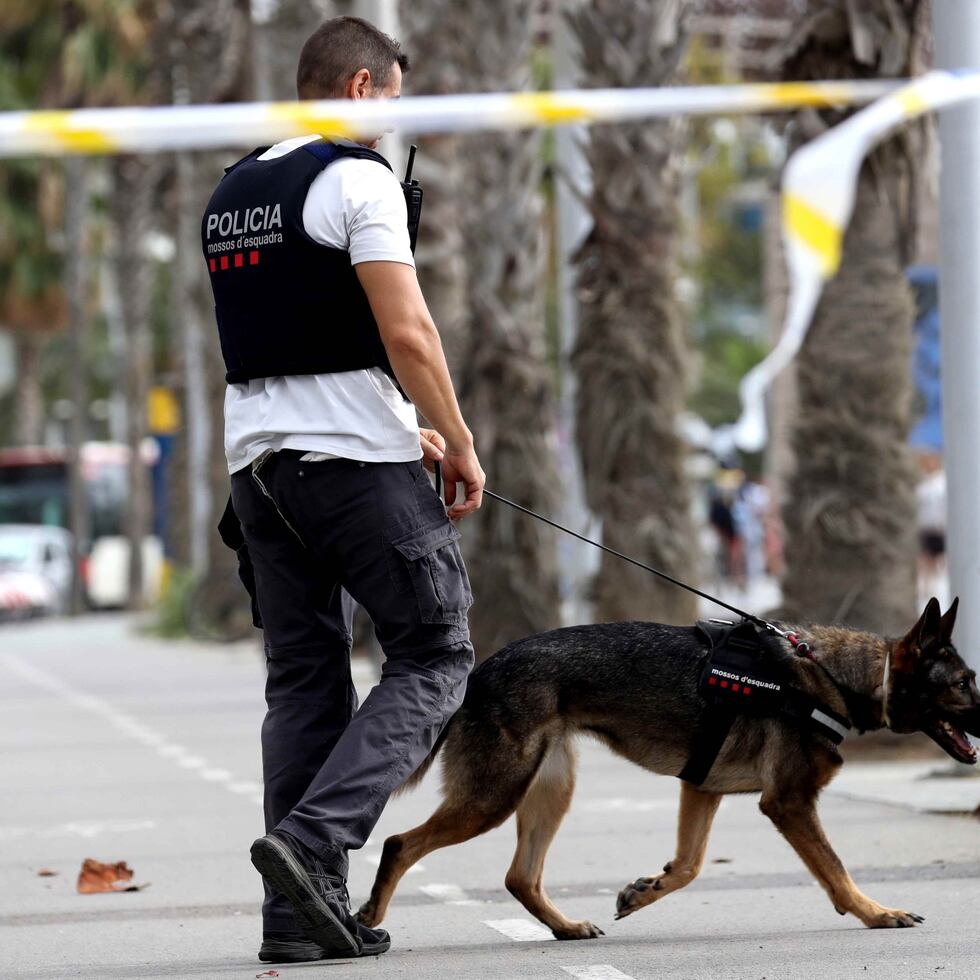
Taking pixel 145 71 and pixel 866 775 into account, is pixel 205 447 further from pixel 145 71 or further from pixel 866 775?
pixel 866 775

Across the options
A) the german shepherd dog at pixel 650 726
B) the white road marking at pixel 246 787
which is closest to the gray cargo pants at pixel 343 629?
the german shepherd dog at pixel 650 726

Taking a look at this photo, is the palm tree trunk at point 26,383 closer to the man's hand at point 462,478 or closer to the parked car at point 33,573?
the parked car at point 33,573

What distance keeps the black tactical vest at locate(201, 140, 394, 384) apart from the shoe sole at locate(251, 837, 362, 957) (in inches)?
46.6

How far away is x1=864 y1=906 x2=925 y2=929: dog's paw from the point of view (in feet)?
19.6

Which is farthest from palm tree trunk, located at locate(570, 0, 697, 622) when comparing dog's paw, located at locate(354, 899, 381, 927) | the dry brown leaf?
dog's paw, located at locate(354, 899, 381, 927)

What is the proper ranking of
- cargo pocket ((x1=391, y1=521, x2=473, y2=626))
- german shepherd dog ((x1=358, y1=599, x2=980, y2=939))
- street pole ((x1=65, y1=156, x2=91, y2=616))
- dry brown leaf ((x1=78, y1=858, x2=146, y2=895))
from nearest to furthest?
cargo pocket ((x1=391, y1=521, x2=473, y2=626)) → german shepherd dog ((x1=358, y1=599, x2=980, y2=939)) → dry brown leaf ((x1=78, y1=858, x2=146, y2=895)) → street pole ((x1=65, y1=156, x2=91, y2=616))

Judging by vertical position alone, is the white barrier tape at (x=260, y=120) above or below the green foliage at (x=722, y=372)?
above

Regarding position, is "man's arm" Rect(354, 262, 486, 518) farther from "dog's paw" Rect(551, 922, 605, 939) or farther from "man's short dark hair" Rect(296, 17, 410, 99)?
"dog's paw" Rect(551, 922, 605, 939)

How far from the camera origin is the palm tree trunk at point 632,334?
47.5ft

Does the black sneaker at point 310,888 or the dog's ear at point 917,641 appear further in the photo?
the dog's ear at point 917,641

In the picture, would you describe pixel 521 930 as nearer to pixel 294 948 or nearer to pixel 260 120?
pixel 294 948

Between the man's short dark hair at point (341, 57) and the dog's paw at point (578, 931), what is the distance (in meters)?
2.32

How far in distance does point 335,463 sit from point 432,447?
424mm

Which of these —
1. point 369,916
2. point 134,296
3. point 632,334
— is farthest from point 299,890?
point 134,296
